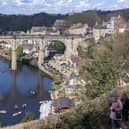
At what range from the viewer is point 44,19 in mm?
56938

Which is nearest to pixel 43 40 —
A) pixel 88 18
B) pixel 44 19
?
pixel 88 18

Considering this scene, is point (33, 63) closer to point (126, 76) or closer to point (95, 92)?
point (126, 76)

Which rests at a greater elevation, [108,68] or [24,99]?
[108,68]

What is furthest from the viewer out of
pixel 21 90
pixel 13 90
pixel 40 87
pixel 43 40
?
pixel 43 40

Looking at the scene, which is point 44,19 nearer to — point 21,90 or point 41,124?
point 21,90

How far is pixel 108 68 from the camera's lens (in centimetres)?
1012

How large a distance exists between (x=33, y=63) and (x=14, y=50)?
5.92 feet

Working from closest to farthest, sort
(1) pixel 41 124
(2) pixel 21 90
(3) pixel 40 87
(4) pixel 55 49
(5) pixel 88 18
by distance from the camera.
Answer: (1) pixel 41 124
(2) pixel 21 90
(3) pixel 40 87
(4) pixel 55 49
(5) pixel 88 18

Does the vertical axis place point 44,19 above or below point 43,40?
above

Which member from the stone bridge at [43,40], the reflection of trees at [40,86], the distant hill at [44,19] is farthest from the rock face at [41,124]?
the distant hill at [44,19]

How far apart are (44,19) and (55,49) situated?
20127mm

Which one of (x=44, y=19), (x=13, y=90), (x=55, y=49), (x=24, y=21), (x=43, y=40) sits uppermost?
(x=44, y=19)

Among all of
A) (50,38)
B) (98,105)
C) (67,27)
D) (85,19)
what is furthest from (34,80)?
(85,19)

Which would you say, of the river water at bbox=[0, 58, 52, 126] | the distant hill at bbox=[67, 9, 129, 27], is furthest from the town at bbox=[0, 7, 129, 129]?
the distant hill at bbox=[67, 9, 129, 27]
